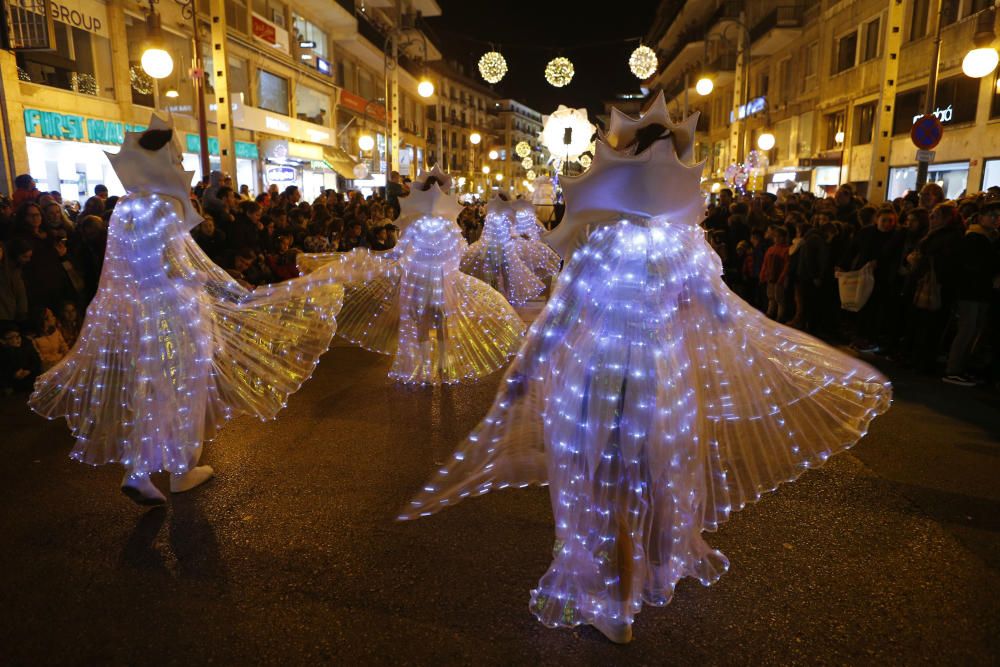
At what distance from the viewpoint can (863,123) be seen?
71.6 feet

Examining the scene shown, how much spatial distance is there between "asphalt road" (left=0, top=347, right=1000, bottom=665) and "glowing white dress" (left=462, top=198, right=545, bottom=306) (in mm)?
5893

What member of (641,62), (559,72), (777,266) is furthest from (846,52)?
(777,266)

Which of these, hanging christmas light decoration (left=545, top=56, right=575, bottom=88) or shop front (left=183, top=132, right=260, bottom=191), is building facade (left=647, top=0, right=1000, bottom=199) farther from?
shop front (left=183, top=132, right=260, bottom=191)

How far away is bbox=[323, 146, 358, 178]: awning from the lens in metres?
29.2

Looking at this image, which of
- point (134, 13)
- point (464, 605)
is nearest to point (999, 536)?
point (464, 605)

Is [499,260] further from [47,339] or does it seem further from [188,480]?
[188,480]

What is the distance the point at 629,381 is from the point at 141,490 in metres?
3.02

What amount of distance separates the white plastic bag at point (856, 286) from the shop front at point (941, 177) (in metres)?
9.18

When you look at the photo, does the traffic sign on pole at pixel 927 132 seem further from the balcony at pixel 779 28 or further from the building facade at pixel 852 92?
the balcony at pixel 779 28

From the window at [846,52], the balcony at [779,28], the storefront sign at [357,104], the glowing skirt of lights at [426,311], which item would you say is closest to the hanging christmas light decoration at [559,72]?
the glowing skirt of lights at [426,311]

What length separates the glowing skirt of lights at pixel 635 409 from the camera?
2.81 meters

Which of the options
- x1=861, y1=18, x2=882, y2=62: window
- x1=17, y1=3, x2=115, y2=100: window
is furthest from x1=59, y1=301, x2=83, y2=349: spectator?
x1=861, y1=18, x2=882, y2=62: window

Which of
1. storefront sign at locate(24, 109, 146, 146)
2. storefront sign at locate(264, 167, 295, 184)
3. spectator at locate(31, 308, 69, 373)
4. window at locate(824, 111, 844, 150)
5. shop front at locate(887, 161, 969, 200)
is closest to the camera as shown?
spectator at locate(31, 308, 69, 373)

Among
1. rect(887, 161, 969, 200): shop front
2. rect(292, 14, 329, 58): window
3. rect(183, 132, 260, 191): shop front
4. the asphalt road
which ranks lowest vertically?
the asphalt road
